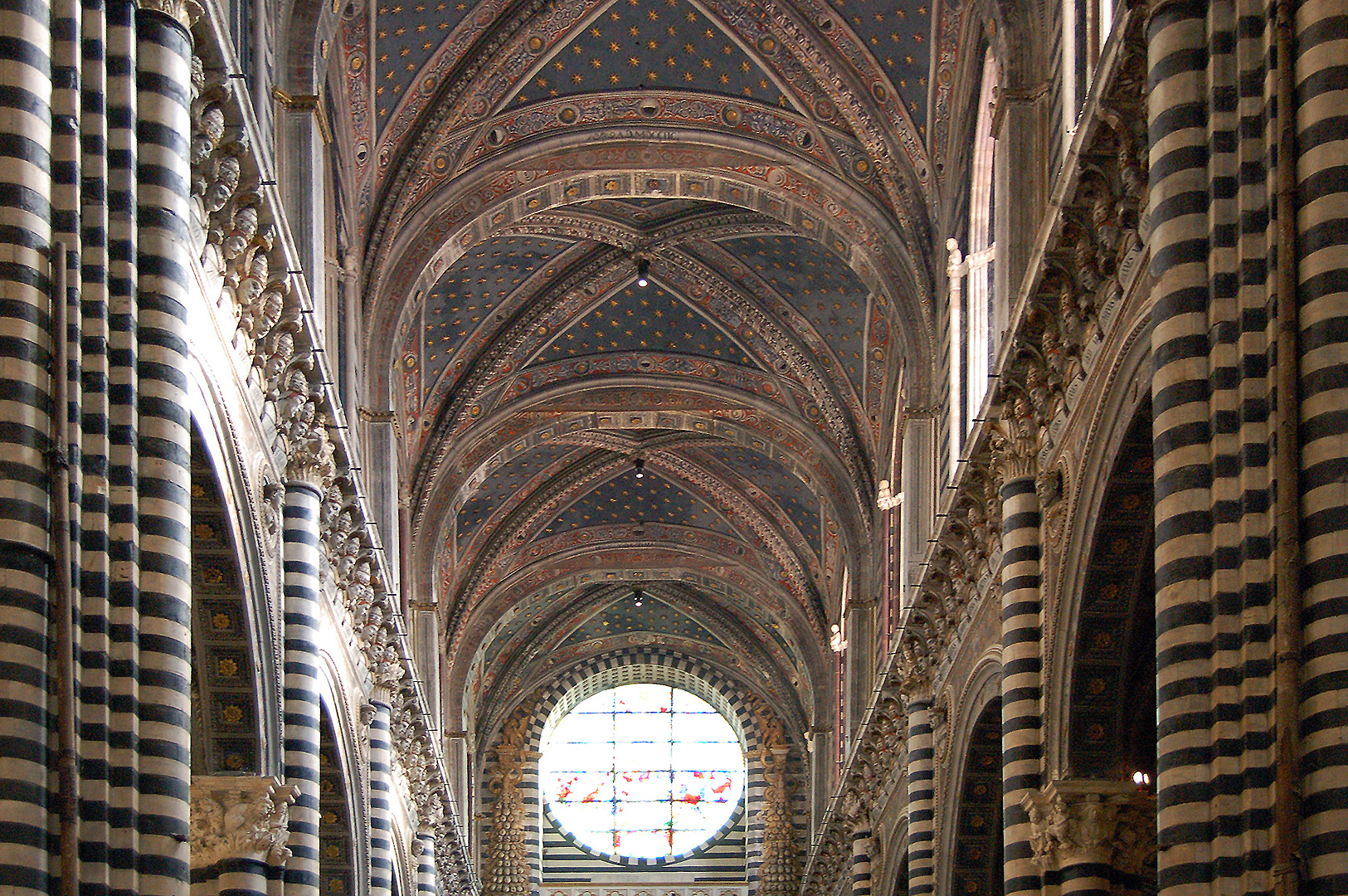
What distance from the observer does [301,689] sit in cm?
1906

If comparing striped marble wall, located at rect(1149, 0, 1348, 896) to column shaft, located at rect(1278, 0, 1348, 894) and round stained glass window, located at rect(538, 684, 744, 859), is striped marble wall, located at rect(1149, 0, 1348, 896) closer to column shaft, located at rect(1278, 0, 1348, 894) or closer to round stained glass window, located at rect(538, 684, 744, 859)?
column shaft, located at rect(1278, 0, 1348, 894)

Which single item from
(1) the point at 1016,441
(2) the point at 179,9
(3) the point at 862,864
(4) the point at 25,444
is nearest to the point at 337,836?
(1) the point at 1016,441

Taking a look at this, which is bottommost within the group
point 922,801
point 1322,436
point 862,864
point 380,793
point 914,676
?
point 862,864

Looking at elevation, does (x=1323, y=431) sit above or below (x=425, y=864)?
above

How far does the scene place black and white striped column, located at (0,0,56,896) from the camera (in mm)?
10180

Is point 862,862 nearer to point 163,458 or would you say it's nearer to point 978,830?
point 978,830

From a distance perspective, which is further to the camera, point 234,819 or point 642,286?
point 642,286

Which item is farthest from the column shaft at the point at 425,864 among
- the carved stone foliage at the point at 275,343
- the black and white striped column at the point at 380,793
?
the carved stone foliage at the point at 275,343

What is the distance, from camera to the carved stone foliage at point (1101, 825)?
17.0 meters

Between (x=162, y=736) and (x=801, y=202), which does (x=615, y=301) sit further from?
(x=162, y=736)

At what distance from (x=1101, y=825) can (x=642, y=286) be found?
677 inches

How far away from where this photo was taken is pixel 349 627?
23.2 meters

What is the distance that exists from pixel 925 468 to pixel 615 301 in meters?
8.59

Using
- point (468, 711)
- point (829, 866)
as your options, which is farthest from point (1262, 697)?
point (468, 711)
